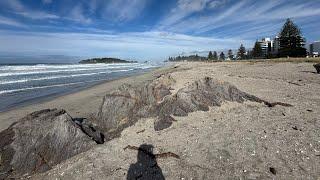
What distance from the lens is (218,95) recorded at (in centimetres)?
1002

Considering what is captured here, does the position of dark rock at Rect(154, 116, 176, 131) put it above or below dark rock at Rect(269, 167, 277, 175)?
above

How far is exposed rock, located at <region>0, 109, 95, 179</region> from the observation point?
691 cm

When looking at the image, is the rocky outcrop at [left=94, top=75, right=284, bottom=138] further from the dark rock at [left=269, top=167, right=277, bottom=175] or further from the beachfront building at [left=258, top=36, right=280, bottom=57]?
the beachfront building at [left=258, top=36, right=280, bottom=57]

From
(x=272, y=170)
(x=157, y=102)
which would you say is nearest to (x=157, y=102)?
(x=157, y=102)

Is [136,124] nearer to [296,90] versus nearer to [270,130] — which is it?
[270,130]

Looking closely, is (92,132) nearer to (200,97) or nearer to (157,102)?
(157,102)

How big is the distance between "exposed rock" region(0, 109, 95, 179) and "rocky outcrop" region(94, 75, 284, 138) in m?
1.24

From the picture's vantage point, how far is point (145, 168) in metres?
6.09

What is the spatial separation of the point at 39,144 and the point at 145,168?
294cm

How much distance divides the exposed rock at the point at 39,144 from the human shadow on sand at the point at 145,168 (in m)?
1.58

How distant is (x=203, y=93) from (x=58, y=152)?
16.0ft

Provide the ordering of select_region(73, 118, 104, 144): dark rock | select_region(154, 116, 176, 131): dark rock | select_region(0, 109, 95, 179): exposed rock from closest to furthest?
select_region(0, 109, 95, 179): exposed rock, select_region(73, 118, 104, 144): dark rock, select_region(154, 116, 176, 131): dark rock

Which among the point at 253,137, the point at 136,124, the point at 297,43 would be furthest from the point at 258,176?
the point at 297,43

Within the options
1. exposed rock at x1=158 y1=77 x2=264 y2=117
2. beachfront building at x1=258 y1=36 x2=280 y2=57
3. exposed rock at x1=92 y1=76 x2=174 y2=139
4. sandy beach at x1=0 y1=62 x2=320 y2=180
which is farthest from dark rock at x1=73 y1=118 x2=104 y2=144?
beachfront building at x1=258 y1=36 x2=280 y2=57
